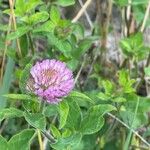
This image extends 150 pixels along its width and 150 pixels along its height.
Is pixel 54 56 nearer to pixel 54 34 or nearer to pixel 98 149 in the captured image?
pixel 54 34

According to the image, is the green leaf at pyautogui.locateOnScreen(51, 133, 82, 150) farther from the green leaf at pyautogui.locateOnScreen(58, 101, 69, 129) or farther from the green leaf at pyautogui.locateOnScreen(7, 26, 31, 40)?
the green leaf at pyautogui.locateOnScreen(7, 26, 31, 40)

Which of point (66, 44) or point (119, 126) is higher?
point (66, 44)

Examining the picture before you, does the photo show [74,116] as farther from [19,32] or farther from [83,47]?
[83,47]

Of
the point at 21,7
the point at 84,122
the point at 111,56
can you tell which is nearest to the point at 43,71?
the point at 84,122

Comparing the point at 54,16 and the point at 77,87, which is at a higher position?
the point at 54,16

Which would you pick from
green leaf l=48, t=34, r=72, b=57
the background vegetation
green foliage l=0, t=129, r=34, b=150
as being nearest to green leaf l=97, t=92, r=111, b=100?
the background vegetation

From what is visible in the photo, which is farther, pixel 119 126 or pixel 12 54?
pixel 119 126

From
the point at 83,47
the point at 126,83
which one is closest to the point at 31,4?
the point at 83,47
